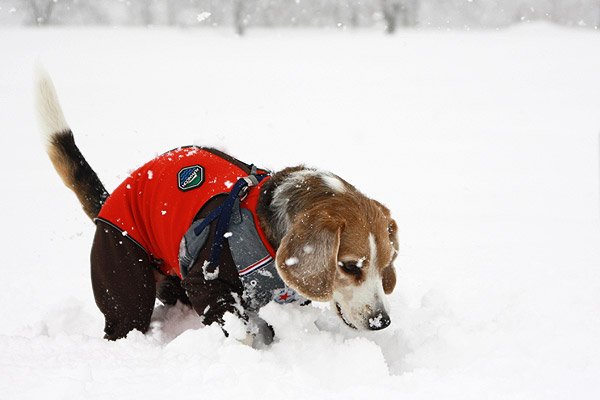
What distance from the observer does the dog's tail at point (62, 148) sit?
10.5 ft

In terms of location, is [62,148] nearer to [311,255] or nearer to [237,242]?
[237,242]

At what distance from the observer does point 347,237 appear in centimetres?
253

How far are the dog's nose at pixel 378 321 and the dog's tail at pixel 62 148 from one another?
1985mm

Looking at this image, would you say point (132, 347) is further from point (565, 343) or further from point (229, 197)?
point (565, 343)

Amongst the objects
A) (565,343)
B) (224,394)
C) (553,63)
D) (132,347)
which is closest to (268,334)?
(132,347)

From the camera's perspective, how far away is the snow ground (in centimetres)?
214

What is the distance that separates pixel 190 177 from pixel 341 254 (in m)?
1.03

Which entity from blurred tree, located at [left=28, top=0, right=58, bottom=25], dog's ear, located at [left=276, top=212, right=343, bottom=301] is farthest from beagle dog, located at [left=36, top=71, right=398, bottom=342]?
blurred tree, located at [left=28, top=0, right=58, bottom=25]

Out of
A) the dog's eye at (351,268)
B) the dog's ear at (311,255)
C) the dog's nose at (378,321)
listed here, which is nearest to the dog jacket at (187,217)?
the dog's ear at (311,255)

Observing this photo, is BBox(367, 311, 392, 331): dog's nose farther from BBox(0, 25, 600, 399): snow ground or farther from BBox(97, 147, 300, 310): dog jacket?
BBox(97, 147, 300, 310): dog jacket

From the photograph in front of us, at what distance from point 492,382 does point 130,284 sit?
6.52ft

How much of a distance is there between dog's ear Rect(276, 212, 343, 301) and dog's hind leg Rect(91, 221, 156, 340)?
3.08 feet

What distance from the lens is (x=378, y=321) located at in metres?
2.57

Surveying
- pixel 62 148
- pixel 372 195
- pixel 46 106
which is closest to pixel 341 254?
pixel 62 148
